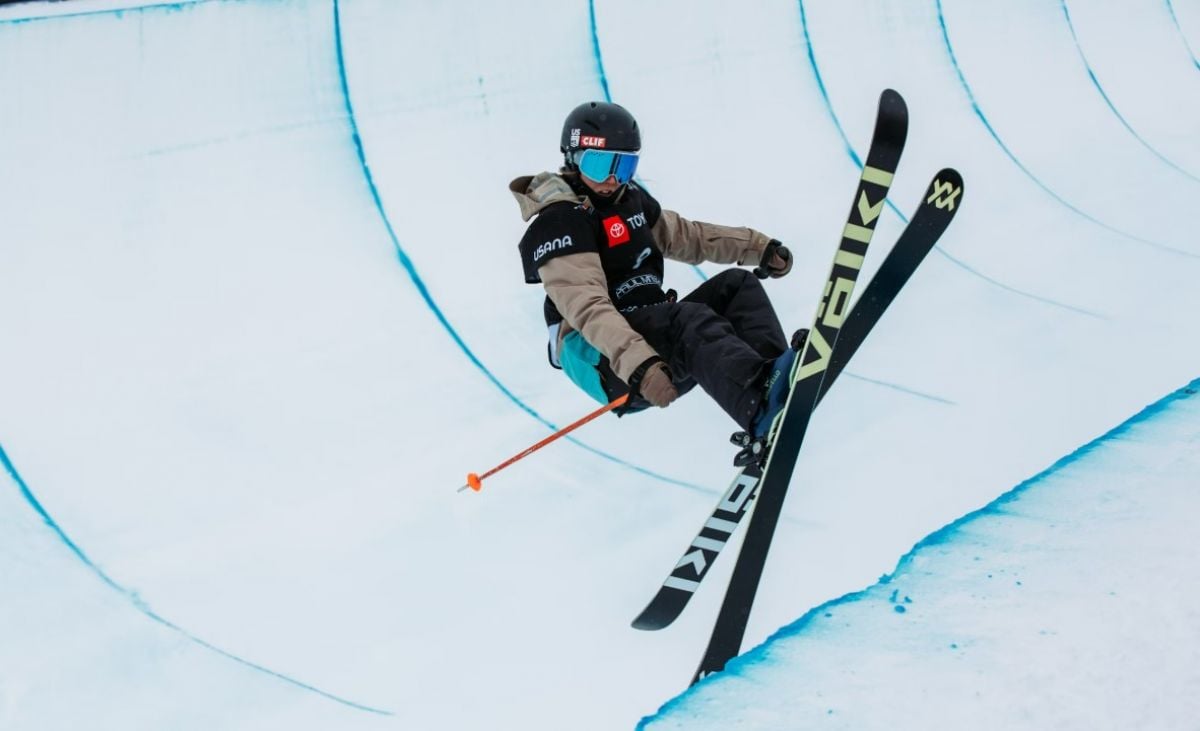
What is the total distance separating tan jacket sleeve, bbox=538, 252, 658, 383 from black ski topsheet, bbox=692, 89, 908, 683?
1.32 ft

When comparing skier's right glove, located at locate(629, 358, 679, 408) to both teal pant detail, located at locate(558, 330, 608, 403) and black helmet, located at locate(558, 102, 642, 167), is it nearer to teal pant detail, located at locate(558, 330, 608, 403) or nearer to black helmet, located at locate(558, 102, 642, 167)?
teal pant detail, located at locate(558, 330, 608, 403)

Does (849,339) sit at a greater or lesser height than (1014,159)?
lesser

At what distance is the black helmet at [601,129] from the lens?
3.14 metres

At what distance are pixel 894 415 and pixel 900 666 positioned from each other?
1.36 m

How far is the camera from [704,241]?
3.61 m

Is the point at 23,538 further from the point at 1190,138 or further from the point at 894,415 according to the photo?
the point at 1190,138

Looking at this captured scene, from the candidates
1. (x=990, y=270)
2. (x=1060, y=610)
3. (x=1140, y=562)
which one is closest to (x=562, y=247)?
(x=1060, y=610)

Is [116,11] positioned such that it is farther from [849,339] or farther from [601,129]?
[849,339]

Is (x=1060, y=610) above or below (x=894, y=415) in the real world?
below

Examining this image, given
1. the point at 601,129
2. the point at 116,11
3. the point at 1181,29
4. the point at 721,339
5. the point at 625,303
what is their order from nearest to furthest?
the point at 721,339
the point at 601,129
the point at 625,303
the point at 116,11
the point at 1181,29

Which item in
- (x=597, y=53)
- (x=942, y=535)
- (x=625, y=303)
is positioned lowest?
(x=942, y=535)

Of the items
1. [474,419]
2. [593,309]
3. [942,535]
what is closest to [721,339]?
[593,309]

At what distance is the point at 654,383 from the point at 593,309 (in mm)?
309

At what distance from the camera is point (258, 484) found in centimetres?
337
